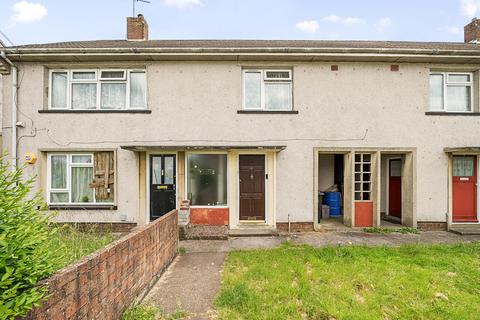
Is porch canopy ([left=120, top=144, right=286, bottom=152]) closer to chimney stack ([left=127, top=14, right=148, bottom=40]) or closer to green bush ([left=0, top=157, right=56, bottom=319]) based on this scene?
green bush ([left=0, top=157, right=56, bottom=319])

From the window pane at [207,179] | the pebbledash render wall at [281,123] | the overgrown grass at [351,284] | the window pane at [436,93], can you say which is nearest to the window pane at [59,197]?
the pebbledash render wall at [281,123]

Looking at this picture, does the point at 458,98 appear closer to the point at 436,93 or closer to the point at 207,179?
the point at 436,93

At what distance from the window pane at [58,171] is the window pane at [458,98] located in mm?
13020

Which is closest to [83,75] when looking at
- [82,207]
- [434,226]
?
[82,207]

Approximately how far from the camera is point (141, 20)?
417 inches

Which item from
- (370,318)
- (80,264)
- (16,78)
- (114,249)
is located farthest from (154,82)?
(370,318)

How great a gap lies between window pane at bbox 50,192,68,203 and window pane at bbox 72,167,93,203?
27 centimetres

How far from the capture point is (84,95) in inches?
324

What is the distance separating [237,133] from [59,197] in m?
6.17

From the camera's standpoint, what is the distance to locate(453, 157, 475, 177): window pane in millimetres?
8305

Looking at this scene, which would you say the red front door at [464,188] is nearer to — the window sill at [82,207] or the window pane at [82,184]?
the window sill at [82,207]

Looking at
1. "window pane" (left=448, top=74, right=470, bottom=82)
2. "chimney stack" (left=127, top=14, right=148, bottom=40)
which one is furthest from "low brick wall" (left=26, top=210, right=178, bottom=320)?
"window pane" (left=448, top=74, right=470, bottom=82)

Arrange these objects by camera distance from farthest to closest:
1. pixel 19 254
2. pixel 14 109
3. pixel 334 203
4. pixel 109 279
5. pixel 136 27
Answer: pixel 136 27 → pixel 334 203 → pixel 14 109 → pixel 109 279 → pixel 19 254

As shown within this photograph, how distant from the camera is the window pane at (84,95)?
26.9ft
